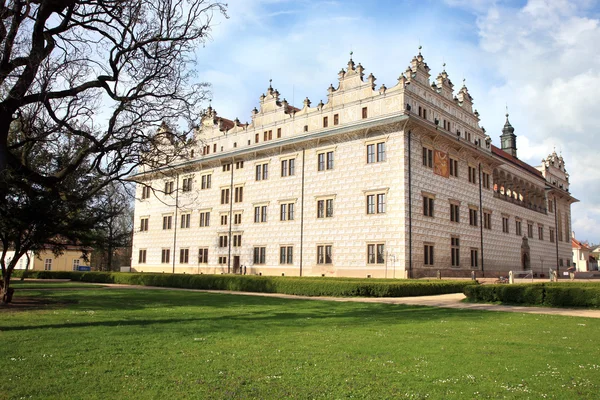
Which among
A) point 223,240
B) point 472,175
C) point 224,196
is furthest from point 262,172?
point 472,175

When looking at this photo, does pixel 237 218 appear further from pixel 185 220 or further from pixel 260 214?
pixel 185 220

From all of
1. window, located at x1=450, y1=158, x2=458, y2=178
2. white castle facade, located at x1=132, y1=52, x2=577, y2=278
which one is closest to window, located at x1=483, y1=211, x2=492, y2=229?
white castle facade, located at x1=132, y1=52, x2=577, y2=278

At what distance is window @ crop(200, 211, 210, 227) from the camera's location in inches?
1994

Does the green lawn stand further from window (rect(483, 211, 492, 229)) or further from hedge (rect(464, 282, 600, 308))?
window (rect(483, 211, 492, 229))

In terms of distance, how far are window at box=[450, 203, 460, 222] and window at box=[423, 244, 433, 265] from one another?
15.9 ft

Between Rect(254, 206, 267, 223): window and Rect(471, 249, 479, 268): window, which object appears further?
Rect(254, 206, 267, 223): window

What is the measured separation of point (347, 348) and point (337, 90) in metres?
33.1

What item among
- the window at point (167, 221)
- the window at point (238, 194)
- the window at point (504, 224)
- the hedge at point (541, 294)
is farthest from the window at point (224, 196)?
the hedge at point (541, 294)

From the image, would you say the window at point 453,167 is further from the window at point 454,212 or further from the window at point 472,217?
the window at point 472,217

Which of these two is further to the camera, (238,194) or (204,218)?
(204,218)

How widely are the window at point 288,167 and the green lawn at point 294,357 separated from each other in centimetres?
2870

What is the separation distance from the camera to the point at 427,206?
37844 mm

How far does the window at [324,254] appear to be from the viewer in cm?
3897

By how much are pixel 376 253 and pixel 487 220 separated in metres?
16.7
